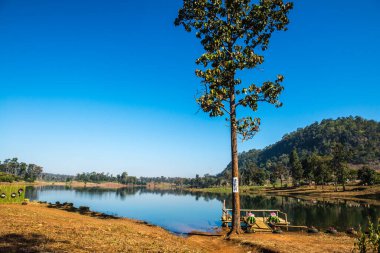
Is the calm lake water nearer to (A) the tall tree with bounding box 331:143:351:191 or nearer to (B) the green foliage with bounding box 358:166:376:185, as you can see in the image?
(A) the tall tree with bounding box 331:143:351:191

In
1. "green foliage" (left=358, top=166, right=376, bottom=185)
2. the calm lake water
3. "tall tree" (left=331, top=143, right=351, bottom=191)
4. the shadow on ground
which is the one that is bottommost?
the calm lake water

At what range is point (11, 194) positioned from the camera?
29938mm

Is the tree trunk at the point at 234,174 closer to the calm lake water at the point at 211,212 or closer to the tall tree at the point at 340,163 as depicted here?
the calm lake water at the point at 211,212

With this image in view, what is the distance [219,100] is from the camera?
22.5 m

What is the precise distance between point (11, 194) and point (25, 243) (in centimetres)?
2146

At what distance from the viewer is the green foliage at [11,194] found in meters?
29.0

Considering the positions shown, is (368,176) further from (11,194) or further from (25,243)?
(25,243)

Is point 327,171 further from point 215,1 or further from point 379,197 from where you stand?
point 215,1

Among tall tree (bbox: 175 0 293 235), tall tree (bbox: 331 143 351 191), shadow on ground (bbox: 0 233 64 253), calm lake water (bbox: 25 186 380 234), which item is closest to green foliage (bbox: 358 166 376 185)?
tall tree (bbox: 331 143 351 191)

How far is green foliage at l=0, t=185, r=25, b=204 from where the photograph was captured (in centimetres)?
2904

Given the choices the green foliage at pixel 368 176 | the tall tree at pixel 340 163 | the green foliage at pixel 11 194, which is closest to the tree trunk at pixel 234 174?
the green foliage at pixel 11 194

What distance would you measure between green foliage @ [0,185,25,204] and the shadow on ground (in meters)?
18.6

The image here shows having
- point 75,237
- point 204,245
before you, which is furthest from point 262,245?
point 75,237

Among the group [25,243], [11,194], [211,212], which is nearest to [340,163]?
[211,212]
